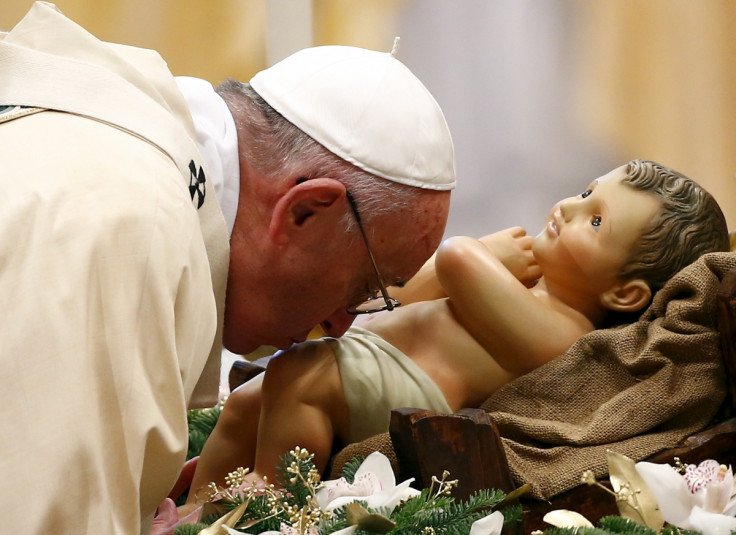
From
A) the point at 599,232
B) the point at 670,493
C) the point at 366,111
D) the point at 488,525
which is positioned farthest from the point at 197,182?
the point at 599,232

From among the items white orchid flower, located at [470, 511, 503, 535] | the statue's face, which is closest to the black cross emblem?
white orchid flower, located at [470, 511, 503, 535]

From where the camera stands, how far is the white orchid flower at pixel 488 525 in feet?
3.67

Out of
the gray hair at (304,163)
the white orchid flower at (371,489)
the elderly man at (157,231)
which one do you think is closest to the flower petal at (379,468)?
the white orchid flower at (371,489)

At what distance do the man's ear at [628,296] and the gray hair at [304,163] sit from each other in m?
0.47

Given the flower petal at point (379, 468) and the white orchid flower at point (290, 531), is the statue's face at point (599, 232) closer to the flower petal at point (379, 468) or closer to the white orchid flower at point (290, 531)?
the flower petal at point (379, 468)

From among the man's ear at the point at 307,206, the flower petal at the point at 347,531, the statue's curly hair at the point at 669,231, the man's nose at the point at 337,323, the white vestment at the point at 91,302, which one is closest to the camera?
the white vestment at the point at 91,302

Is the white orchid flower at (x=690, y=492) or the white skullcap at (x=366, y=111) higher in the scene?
the white skullcap at (x=366, y=111)

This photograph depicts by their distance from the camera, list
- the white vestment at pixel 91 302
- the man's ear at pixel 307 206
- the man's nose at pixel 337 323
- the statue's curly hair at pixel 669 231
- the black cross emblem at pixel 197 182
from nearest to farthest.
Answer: the white vestment at pixel 91 302
the black cross emblem at pixel 197 182
the man's ear at pixel 307 206
the man's nose at pixel 337 323
the statue's curly hair at pixel 669 231

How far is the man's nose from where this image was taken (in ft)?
5.16

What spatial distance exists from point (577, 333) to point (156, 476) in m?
0.88

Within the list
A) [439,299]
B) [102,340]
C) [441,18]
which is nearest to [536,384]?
[439,299]

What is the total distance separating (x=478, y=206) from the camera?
2.96 metres

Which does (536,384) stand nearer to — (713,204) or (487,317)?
(487,317)

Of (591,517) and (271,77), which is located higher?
(271,77)
